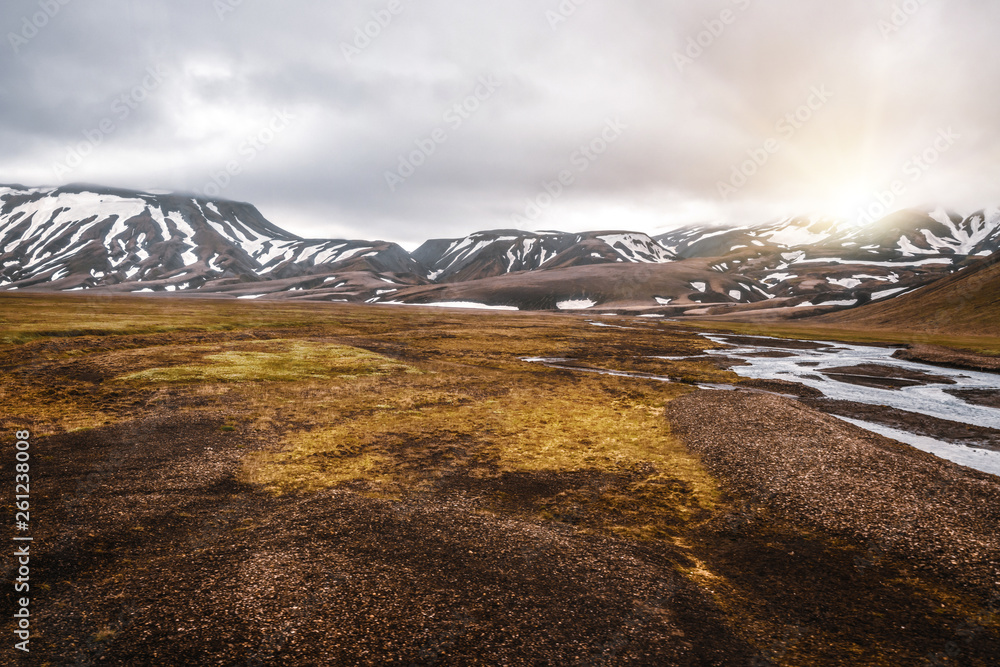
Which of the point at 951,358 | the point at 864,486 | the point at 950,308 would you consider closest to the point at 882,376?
the point at 951,358

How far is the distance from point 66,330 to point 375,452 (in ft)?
213

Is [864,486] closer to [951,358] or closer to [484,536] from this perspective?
[484,536]

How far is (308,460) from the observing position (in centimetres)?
2450

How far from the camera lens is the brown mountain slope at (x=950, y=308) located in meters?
118

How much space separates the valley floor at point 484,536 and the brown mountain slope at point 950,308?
414 ft

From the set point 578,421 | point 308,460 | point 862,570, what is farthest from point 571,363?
point 862,570

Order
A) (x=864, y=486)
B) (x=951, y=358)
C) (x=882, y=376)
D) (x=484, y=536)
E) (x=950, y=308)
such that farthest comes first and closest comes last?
(x=950, y=308) < (x=951, y=358) < (x=882, y=376) < (x=864, y=486) < (x=484, y=536)

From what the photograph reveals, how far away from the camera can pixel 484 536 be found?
683 inches

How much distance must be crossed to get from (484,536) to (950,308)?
6671 inches

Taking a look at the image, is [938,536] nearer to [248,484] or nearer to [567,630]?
[567,630]

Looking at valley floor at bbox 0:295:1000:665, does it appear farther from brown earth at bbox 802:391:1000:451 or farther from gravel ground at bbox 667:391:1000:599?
brown earth at bbox 802:391:1000:451

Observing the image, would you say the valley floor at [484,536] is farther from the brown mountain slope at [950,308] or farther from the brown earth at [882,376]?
the brown mountain slope at [950,308]

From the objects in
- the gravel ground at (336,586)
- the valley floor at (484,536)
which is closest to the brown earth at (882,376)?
the valley floor at (484,536)

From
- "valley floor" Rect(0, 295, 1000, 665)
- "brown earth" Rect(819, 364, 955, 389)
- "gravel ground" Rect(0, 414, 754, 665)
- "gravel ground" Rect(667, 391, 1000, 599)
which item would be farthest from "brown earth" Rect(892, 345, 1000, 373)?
"gravel ground" Rect(0, 414, 754, 665)
